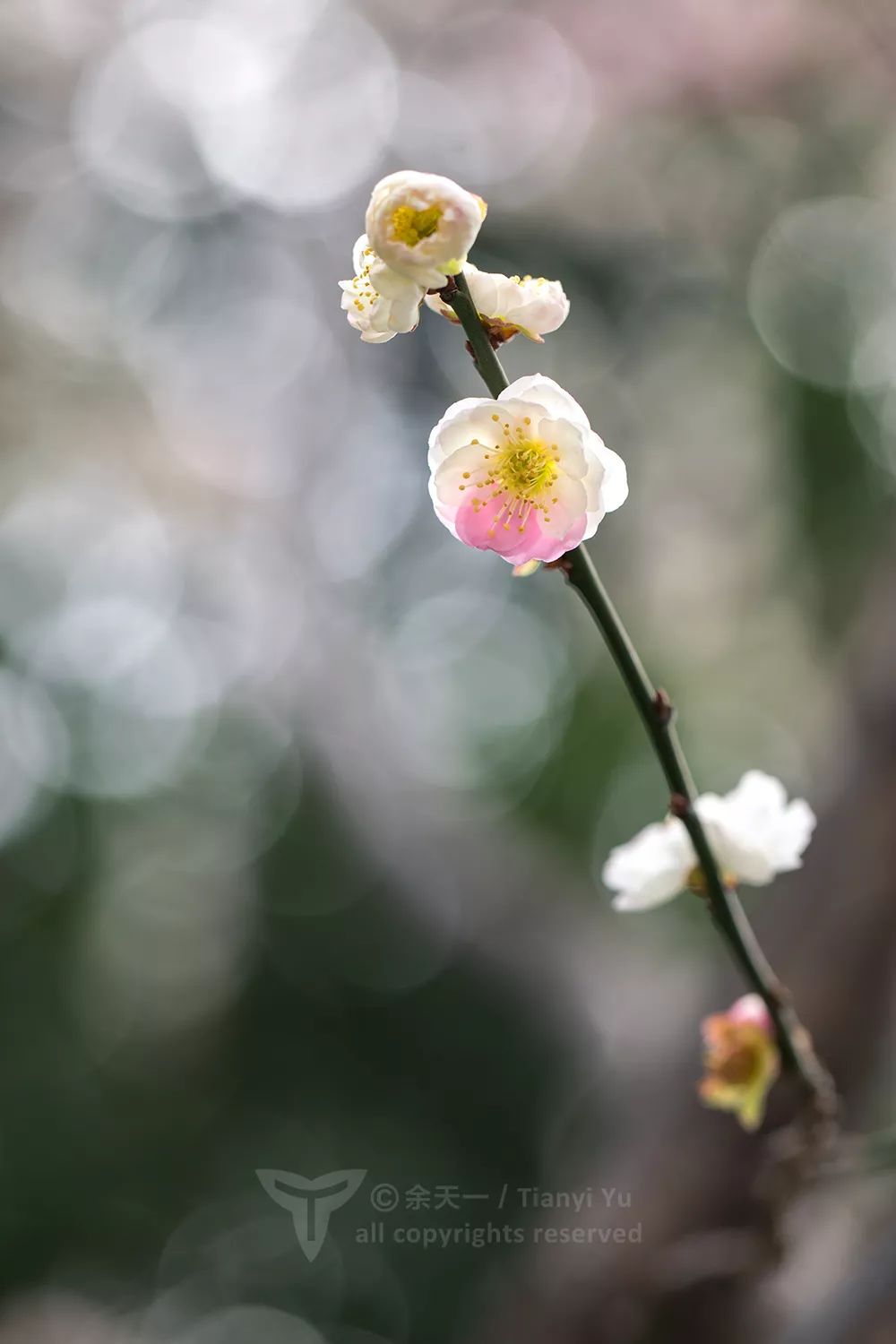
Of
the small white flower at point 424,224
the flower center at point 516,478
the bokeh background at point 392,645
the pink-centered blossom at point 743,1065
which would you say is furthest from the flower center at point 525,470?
the bokeh background at point 392,645

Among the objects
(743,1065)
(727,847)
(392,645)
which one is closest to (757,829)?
(727,847)

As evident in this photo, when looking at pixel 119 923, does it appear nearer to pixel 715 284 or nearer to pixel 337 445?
pixel 337 445

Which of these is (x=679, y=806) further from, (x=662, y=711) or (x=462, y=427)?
(x=462, y=427)

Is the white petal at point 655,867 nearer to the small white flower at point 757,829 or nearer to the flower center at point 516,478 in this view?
the small white flower at point 757,829

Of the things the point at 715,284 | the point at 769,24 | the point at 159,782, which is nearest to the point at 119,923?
the point at 159,782

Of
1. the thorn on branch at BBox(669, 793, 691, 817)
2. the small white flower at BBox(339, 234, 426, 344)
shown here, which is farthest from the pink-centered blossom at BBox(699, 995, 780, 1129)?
the small white flower at BBox(339, 234, 426, 344)
